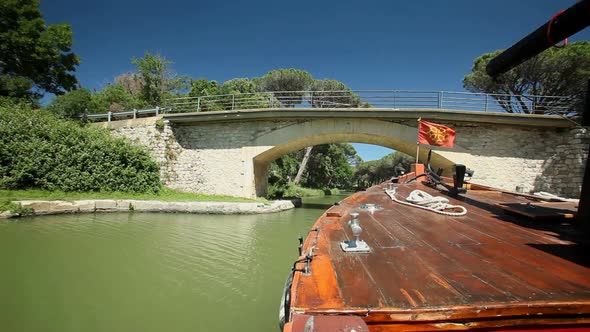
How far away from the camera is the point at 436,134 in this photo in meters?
8.64

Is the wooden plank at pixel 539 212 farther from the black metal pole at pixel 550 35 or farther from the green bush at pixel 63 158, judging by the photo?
the green bush at pixel 63 158

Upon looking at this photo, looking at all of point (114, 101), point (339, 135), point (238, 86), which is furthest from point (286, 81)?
point (114, 101)

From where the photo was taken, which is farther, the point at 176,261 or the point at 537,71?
the point at 537,71

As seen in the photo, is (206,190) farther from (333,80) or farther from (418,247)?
(333,80)

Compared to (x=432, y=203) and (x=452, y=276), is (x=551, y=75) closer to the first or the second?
(x=432, y=203)

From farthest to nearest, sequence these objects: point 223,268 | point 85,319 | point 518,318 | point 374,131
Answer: point 374,131, point 223,268, point 85,319, point 518,318

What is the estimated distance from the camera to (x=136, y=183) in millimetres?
10812

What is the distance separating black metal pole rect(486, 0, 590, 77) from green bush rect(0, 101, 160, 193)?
12378 millimetres

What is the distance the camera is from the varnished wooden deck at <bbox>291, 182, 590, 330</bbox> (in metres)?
0.90

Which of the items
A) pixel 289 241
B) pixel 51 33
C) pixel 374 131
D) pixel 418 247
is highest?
pixel 51 33

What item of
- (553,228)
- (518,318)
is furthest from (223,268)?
(553,228)

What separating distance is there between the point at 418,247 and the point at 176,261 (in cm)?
375

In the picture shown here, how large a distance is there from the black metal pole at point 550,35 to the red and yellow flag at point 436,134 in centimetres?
654

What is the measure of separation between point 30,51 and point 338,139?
57.7 ft
